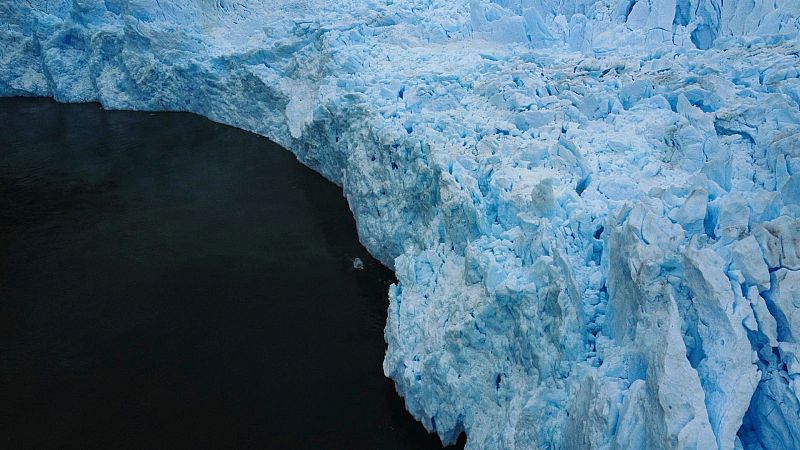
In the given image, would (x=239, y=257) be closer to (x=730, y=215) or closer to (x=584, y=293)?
(x=584, y=293)

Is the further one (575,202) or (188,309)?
(188,309)

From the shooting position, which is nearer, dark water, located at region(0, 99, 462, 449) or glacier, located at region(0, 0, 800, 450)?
glacier, located at region(0, 0, 800, 450)

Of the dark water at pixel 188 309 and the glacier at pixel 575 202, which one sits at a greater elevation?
the glacier at pixel 575 202

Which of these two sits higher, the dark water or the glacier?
the glacier

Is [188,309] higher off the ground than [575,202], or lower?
lower

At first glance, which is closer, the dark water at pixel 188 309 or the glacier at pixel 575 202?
the glacier at pixel 575 202
